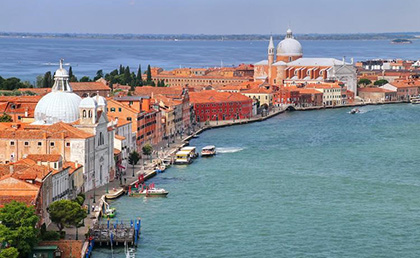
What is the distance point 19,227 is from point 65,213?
138 centimetres

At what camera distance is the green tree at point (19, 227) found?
1065cm

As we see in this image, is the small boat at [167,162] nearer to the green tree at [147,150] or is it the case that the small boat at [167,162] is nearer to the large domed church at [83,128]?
the green tree at [147,150]

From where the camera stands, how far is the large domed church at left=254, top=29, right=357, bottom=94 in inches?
1781

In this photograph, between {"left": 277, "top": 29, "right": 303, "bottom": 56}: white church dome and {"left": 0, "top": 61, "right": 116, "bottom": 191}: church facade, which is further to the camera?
{"left": 277, "top": 29, "right": 303, "bottom": 56}: white church dome

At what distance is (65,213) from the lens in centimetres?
1212

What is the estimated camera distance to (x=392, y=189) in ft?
54.3

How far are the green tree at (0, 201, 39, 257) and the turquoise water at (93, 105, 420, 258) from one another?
4.27 feet

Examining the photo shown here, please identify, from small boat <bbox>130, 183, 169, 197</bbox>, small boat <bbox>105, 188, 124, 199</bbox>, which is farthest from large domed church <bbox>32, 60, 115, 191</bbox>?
small boat <bbox>130, 183, 169, 197</bbox>

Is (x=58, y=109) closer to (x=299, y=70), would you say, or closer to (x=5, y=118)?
(x=5, y=118)

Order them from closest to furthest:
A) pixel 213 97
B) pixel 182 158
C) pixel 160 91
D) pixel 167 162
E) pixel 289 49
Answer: pixel 167 162, pixel 182 158, pixel 160 91, pixel 213 97, pixel 289 49

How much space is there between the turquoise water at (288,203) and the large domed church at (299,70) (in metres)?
20.3

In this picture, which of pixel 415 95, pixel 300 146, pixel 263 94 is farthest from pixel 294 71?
pixel 300 146

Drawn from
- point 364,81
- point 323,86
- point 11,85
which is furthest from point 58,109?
point 364,81

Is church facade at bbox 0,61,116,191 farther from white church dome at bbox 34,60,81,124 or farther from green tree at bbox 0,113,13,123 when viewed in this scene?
green tree at bbox 0,113,13,123
